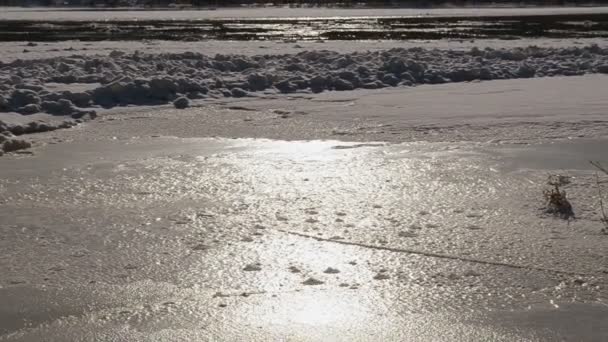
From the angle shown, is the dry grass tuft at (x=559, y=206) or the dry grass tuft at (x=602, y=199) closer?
the dry grass tuft at (x=602, y=199)

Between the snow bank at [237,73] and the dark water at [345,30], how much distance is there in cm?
793

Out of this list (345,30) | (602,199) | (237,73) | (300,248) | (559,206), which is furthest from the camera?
(345,30)

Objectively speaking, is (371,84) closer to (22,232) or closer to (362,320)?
(22,232)

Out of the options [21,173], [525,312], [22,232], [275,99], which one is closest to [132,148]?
[21,173]

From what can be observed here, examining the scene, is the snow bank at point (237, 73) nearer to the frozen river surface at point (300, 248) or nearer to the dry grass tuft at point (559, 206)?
the frozen river surface at point (300, 248)

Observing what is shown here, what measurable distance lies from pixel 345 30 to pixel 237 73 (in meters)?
13.9

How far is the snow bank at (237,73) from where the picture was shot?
9.58m

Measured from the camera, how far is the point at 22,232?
462 cm

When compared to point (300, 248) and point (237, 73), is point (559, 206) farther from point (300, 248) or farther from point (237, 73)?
point (237, 73)

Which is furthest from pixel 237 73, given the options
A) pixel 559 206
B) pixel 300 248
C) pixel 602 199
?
pixel 300 248

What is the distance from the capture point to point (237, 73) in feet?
38.0

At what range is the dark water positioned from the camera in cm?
2167

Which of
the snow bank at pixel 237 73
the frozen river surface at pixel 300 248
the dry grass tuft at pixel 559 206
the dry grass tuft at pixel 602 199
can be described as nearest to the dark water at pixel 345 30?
the snow bank at pixel 237 73

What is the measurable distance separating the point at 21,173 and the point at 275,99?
14.6ft
